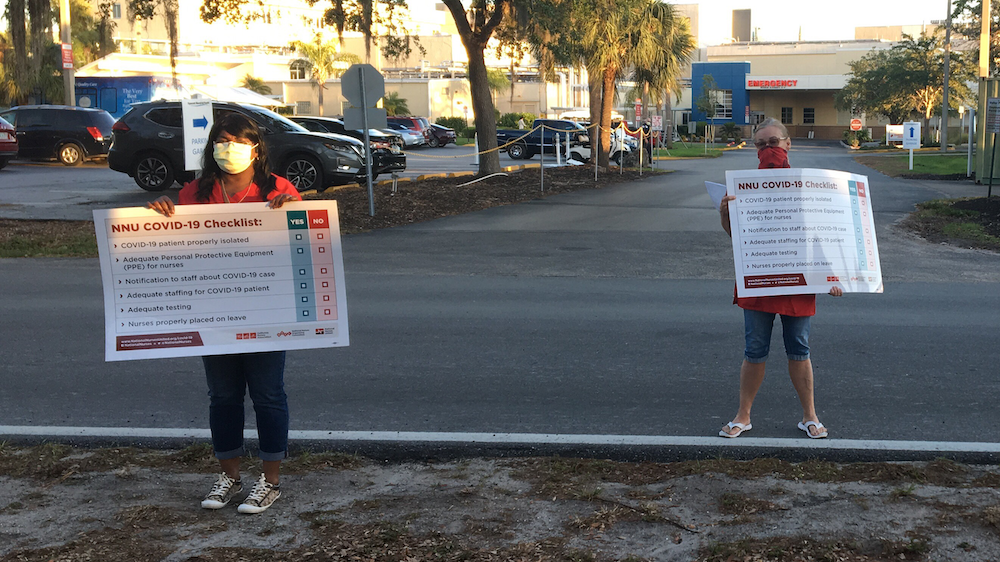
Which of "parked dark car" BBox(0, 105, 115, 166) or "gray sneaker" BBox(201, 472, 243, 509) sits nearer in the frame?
"gray sneaker" BBox(201, 472, 243, 509)

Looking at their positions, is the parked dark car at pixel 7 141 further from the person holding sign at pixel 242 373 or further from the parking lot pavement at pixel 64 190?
the person holding sign at pixel 242 373

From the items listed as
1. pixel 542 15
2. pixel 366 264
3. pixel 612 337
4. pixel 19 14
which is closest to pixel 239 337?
pixel 612 337

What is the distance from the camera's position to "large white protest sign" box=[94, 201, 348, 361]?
4242 millimetres

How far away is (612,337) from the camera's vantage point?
7715 mm

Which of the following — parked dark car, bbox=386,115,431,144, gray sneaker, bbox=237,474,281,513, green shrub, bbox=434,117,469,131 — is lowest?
gray sneaker, bbox=237,474,281,513

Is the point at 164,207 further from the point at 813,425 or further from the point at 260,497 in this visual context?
the point at 813,425

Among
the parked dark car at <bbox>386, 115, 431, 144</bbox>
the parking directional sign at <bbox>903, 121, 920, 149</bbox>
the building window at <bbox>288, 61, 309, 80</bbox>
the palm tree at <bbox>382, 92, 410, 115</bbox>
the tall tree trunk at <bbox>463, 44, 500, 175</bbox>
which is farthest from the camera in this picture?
the building window at <bbox>288, 61, 309, 80</bbox>

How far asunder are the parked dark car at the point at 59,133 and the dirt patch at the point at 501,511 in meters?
28.4

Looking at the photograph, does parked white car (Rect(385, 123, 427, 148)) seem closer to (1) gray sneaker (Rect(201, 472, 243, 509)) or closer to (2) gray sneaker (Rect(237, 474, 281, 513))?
(1) gray sneaker (Rect(201, 472, 243, 509))

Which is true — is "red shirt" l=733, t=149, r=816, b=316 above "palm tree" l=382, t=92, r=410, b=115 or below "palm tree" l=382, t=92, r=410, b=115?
below

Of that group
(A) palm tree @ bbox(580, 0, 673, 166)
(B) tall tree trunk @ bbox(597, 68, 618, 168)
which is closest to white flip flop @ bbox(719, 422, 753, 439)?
(A) palm tree @ bbox(580, 0, 673, 166)

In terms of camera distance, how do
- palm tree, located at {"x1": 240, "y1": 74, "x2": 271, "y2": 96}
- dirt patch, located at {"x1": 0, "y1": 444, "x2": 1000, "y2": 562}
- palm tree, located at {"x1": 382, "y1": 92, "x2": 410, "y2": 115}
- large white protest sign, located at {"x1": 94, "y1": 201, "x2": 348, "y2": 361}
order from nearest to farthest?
dirt patch, located at {"x1": 0, "y1": 444, "x2": 1000, "y2": 562} < large white protest sign, located at {"x1": 94, "y1": 201, "x2": 348, "y2": 361} < palm tree, located at {"x1": 382, "y1": 92, "x2": 410, "y2": 115} < palm tree, located at {"x1": 240, "y1": 74, "x2": 271, "y2": 96}

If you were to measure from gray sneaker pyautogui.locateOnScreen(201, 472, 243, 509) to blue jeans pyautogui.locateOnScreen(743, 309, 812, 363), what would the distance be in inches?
109

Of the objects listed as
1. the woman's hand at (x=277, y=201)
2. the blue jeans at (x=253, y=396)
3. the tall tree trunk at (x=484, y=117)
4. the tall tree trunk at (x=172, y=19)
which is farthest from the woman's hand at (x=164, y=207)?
the tall tree trunk at (x=484, y=117)
